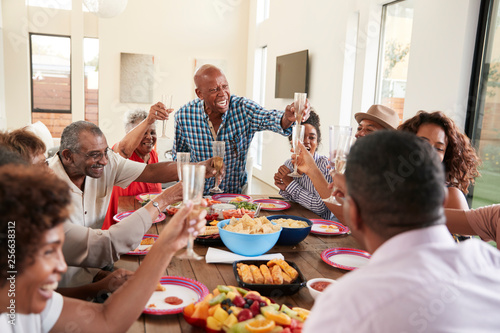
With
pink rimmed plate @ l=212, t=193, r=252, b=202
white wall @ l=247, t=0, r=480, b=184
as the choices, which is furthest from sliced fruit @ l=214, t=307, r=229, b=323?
white wall @ l=247, t=0, r=480, b=184

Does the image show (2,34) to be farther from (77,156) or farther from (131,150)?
(77,156)

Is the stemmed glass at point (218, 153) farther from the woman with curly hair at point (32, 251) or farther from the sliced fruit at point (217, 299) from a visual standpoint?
the woman with curly hair at point (32, 251)

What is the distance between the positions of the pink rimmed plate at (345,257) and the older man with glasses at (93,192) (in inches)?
29.4

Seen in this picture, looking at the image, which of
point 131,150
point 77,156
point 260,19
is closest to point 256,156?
point 260,19

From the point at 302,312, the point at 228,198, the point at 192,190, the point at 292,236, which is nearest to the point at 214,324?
the point at 302,312

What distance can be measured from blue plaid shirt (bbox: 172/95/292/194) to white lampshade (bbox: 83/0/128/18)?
125 inches

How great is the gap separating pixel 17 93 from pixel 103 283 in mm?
8168

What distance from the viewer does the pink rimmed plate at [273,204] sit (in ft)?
9.10

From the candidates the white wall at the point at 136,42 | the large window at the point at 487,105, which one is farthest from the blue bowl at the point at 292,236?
the white wall at the point at 136,42

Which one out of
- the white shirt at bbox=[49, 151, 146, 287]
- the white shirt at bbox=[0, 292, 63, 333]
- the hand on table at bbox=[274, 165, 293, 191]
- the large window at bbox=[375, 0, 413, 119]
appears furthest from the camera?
the large window at bbox=[375, 0, 413, 119]

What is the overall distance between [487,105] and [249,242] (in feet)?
9.13

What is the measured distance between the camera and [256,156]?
9336 mm

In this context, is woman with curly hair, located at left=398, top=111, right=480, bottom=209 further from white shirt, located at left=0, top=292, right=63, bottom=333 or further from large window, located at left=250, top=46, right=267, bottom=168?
large window, located at left=250, top=46, right=267, bottom=168

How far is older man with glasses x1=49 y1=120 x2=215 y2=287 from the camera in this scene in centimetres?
154
